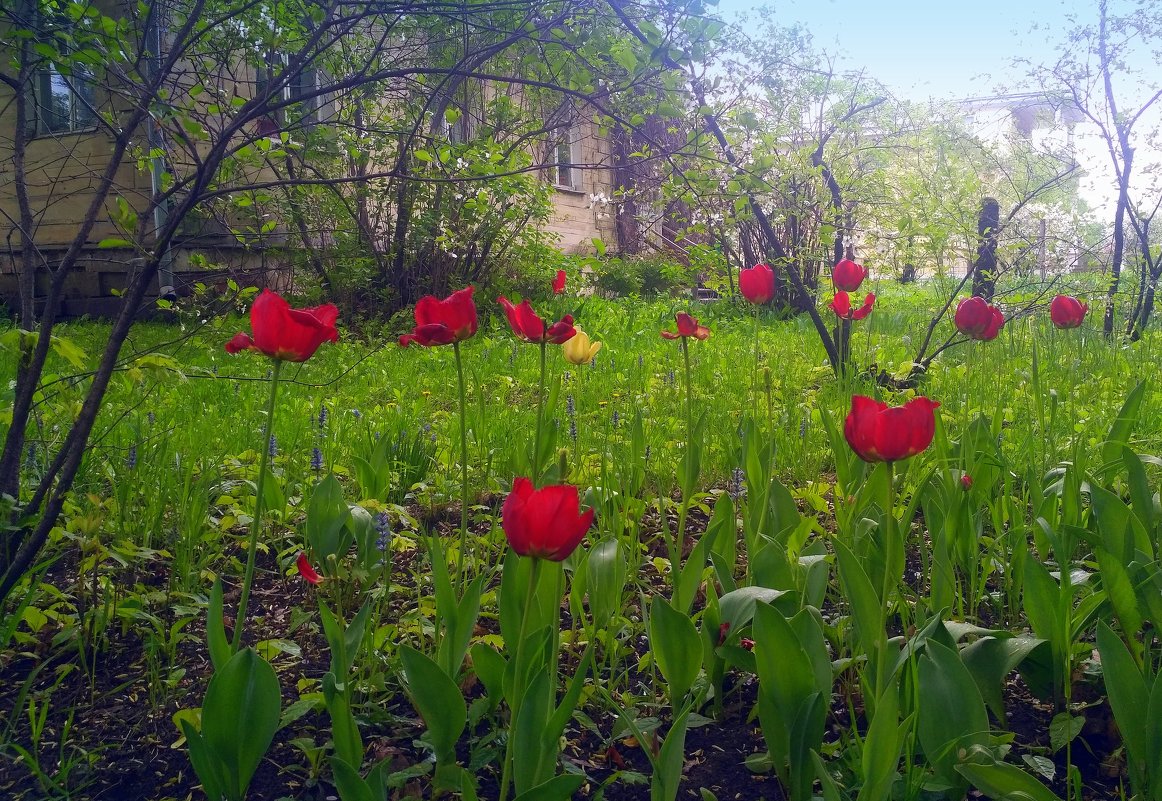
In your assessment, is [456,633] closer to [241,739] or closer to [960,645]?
[241,739]

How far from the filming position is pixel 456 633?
1269 millimetres

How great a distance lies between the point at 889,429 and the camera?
1.05 m

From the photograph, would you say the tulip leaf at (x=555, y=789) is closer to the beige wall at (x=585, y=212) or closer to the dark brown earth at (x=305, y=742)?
the dark brown earth at (x=305, y=742)

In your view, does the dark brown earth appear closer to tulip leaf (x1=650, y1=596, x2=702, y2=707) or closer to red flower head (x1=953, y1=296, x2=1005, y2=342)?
tulip leaf (x1=650, y1=596, x2=702, y2=707)

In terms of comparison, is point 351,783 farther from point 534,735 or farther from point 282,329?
point 282,329

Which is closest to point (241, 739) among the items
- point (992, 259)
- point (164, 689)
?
point (164, 689)

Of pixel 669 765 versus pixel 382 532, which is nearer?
pixel 669 765

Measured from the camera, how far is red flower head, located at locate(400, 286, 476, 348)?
4.33 feet

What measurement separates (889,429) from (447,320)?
0.69 meters

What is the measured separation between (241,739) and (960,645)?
114 centimetres

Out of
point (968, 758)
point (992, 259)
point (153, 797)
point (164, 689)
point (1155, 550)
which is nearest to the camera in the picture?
point (968, 758)

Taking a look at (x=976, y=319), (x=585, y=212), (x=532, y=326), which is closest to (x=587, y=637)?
(x=532, y=326)

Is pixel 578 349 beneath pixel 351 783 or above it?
above

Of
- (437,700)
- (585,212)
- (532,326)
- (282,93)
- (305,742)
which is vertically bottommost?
(305,742)
